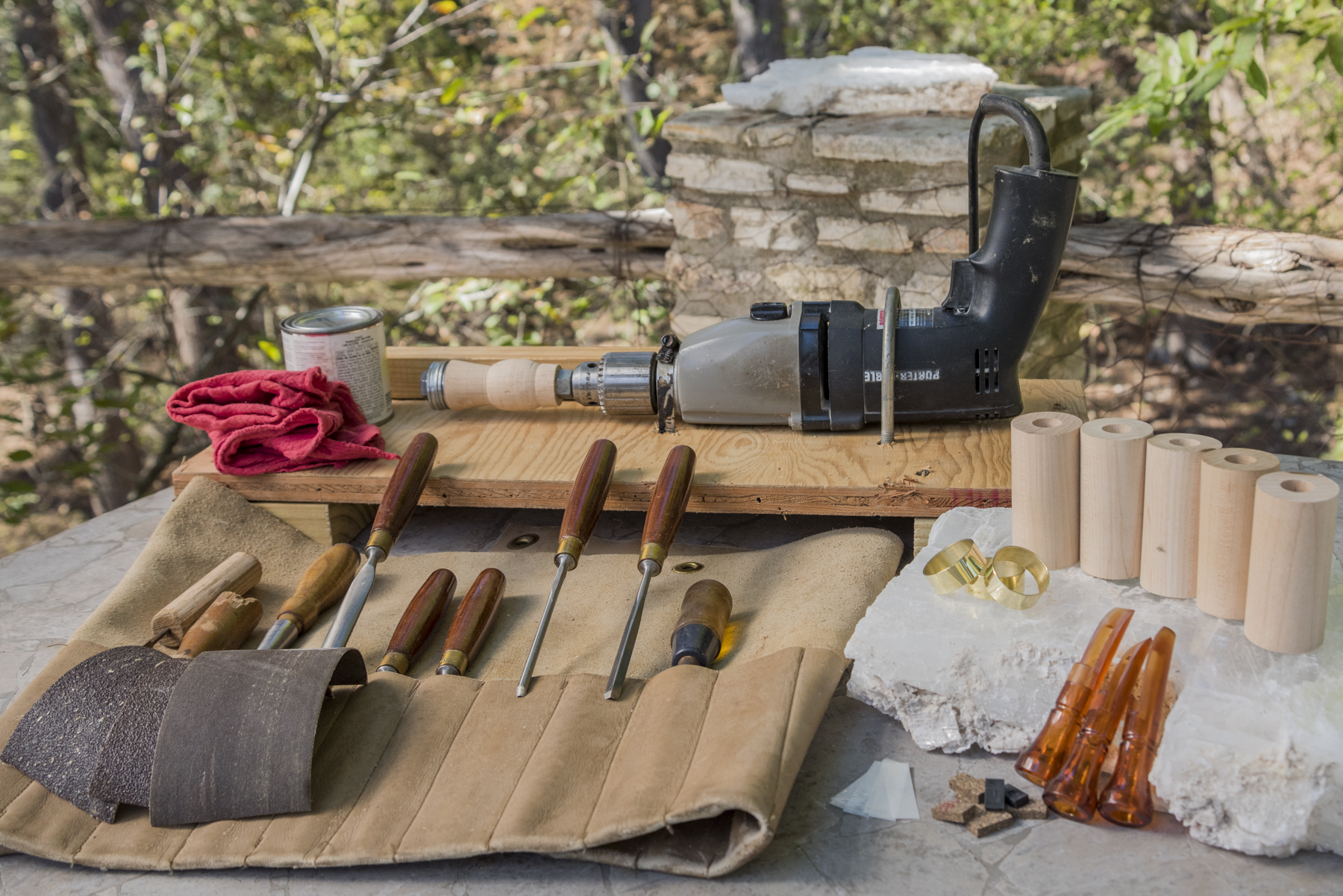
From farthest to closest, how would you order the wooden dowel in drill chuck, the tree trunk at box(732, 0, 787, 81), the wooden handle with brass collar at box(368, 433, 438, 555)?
1. the tree trunk at box(732, 0, 787, 81)
2. the wooden dowel in drill chuck
3. the wooden handle with brass collar at box(368, 433, 438, 555)

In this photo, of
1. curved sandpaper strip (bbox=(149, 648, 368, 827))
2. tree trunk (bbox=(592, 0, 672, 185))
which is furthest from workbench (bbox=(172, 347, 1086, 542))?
tree trunk (bbox=(592, 0, 672, 185))

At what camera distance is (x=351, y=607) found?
1448mm

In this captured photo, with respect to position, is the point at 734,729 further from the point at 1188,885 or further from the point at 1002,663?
the point at 1188,885

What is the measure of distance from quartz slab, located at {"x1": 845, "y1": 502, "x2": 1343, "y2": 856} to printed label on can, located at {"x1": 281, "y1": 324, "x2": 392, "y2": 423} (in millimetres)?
1061

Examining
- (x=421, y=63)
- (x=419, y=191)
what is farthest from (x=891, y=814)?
(x=419, y=191)

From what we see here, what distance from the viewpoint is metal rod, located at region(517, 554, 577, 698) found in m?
1.31

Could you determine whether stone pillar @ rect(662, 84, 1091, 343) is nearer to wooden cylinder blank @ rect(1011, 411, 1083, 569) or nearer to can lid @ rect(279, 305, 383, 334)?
can lid @ rect(279, 305, 383, 334)

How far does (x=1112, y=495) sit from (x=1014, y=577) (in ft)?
0.50

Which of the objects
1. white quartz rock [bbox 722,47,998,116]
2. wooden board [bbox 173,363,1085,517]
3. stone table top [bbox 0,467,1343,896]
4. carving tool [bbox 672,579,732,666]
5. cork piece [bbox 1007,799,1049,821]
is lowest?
stone table top [bbox 0,467,1343,896]

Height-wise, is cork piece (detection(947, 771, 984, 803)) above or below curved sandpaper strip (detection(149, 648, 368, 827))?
below

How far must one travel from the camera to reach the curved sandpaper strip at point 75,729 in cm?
118

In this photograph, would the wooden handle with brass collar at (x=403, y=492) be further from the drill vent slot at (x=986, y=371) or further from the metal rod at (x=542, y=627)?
the drill vent slot at (x=986, y=371)

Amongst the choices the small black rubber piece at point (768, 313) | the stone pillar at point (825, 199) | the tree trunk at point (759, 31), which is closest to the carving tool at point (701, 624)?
the small black rubber piece at point (768, 313)

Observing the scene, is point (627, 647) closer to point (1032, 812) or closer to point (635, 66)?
point (1032, 812)
